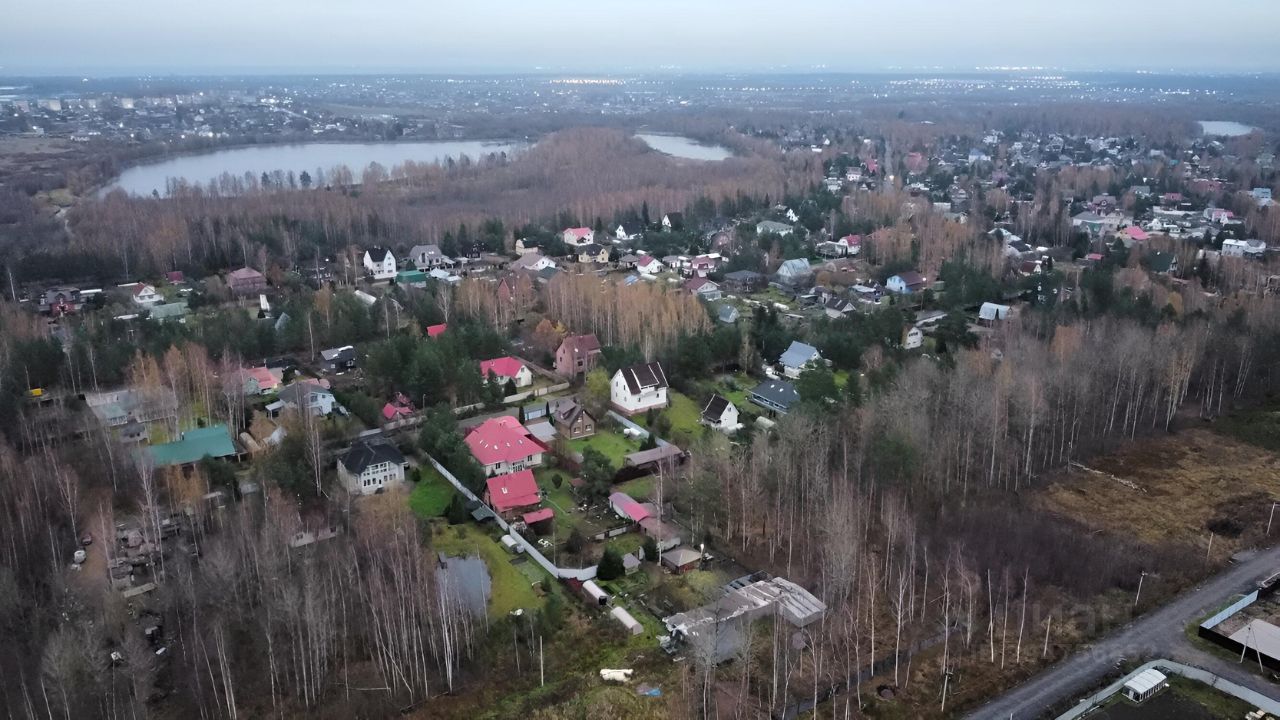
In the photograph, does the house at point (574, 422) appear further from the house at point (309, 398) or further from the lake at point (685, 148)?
the lake at point (685, 148)

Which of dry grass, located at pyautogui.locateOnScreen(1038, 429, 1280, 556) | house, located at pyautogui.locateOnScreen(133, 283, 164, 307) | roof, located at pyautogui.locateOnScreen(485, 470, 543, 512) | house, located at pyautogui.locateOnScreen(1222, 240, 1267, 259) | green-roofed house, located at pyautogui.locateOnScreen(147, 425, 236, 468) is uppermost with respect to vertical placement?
house, located at pyautogui.locateOnScreen(1222, 240, 1267, 259)

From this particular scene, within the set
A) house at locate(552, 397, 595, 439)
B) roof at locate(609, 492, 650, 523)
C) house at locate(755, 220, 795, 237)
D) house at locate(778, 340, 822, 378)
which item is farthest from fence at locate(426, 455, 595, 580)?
house at locate(755, 220, 795, 237)

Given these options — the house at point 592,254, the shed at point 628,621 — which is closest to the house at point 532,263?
the house at point 592,254

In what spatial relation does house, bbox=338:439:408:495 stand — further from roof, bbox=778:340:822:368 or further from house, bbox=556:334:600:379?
roof, bbox=778:340:822:368

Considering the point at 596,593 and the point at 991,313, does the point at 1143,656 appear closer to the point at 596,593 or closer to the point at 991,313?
the point at 596,593

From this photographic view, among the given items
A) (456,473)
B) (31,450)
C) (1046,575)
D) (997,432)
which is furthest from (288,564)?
(997,432)

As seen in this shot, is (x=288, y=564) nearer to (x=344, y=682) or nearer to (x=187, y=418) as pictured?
(x=344, y=682)

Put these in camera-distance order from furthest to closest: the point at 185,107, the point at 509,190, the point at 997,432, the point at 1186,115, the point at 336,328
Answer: the point at 185,107 → the point at 1186,115 → the point at 509,190 → the point at 336,328 → the point at 997,432

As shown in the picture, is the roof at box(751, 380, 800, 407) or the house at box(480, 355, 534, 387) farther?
the house at box(480, 355, 534, 387)
